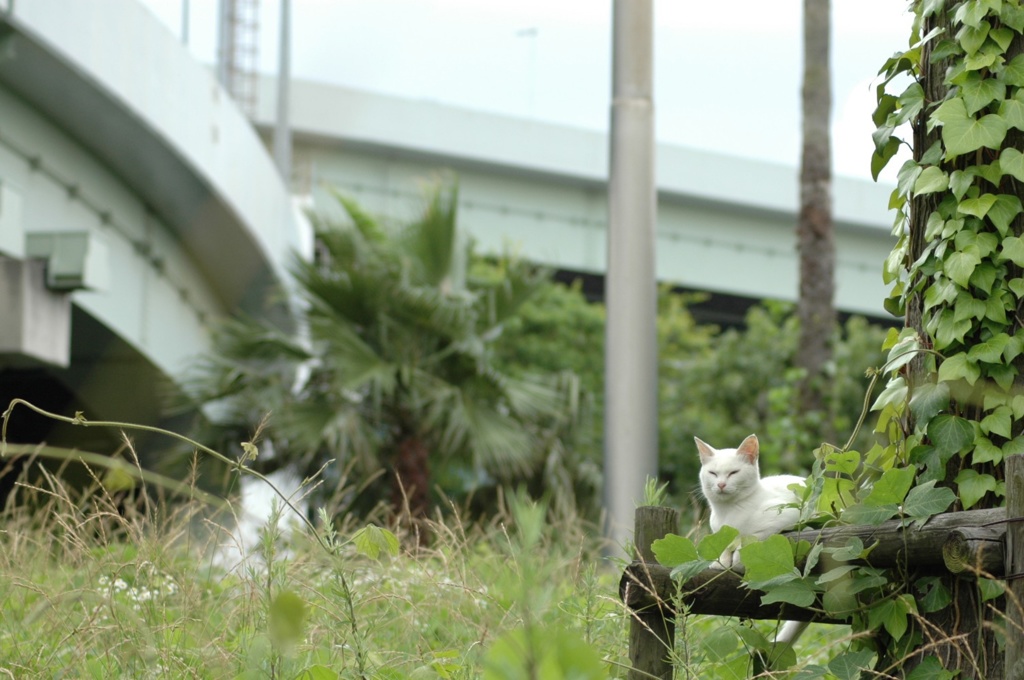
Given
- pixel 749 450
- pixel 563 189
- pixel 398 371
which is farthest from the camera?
pixel 563 189

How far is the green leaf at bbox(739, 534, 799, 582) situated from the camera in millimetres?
2959

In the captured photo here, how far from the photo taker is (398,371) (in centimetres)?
1244

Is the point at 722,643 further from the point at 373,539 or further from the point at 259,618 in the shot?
the point at 259,618

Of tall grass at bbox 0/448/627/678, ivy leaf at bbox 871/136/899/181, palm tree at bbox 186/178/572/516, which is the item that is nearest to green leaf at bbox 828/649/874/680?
tall grass at bbox 0/448/627/678

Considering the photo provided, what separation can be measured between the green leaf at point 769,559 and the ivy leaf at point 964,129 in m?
1.11

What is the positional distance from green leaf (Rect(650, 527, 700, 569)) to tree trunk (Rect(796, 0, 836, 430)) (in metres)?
10.7

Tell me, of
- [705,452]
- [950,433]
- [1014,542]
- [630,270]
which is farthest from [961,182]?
[630,270]

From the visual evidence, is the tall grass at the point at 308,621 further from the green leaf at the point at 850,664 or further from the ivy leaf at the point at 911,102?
the ivy leaf at the point at 911,102

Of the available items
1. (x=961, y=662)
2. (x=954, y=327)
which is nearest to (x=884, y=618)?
(x=961, y=662)

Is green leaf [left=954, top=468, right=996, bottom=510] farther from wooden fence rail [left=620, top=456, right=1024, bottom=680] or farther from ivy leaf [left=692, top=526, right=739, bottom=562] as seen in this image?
ivy leaf [left=692, top=526, right=739, bottom=562]

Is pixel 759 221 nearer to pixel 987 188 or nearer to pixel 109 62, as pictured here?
pixel 109 62

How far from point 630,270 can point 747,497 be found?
343 centimetres

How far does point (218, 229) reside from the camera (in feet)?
49.4

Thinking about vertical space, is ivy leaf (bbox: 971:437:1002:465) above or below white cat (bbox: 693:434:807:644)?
above
